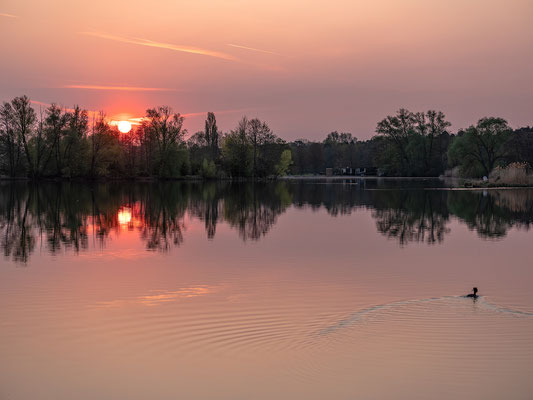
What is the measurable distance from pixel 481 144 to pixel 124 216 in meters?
86.3

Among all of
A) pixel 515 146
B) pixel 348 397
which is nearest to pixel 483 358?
pixel 348 397

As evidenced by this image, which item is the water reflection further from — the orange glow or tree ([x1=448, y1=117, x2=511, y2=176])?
tree ([x1=448, y1=117, x2=511, y2=176])

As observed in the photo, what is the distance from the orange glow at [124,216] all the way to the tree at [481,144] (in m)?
80.6

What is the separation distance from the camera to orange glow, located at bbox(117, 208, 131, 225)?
1172 inches

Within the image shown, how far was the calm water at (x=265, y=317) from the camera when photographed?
826cm

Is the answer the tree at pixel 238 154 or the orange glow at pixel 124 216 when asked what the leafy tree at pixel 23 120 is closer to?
the tree at pixel 238 154

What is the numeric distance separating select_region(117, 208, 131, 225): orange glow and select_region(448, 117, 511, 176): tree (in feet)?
264

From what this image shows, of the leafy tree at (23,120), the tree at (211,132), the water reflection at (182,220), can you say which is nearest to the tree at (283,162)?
the tree at (211,132)

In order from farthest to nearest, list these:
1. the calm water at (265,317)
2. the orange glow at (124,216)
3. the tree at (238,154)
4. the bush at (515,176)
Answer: the tree at (238,154) → the bush at (515,176) → the orange glow at (124,216) → the calm water at (265,317)

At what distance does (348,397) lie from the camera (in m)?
7.76

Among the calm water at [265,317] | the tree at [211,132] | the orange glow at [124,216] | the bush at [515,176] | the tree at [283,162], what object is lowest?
the calm water at [265,317]

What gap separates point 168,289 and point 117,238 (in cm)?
1032

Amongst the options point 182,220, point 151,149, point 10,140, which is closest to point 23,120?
point 10,140

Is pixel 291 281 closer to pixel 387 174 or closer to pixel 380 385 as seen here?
pixel 380 385
